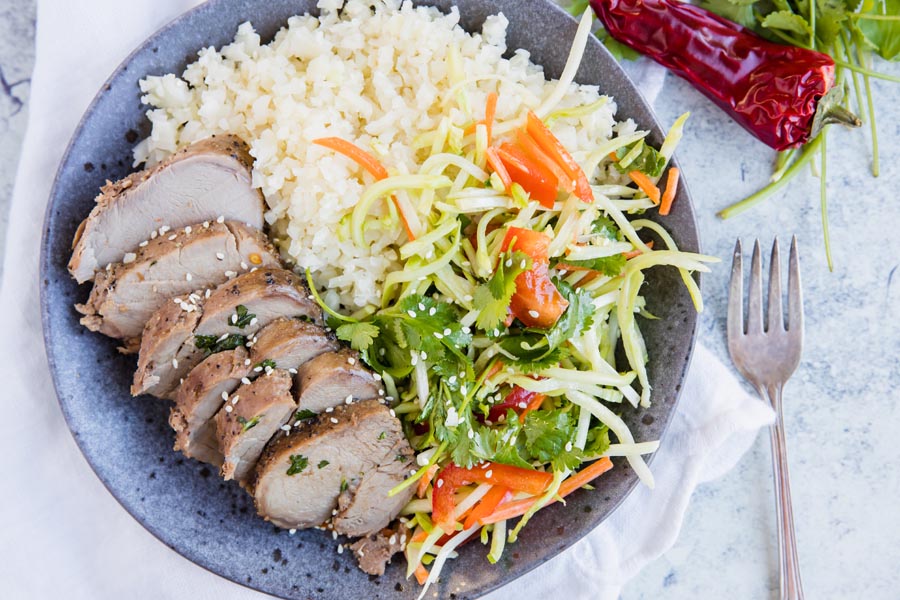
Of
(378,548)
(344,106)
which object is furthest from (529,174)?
(378,548)

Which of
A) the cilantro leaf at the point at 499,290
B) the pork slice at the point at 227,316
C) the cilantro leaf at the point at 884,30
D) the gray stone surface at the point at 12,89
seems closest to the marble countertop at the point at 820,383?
the cilantro leaf at the point at 884,30

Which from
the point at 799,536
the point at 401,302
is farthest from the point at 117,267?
the point at 799,536

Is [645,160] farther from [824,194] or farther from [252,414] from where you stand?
[252,414]

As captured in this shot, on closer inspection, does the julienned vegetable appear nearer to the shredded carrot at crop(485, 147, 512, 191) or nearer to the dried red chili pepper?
the shredded carrot at crop(485, 147, 512, 191)

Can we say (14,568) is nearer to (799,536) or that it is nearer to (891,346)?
(799,536)

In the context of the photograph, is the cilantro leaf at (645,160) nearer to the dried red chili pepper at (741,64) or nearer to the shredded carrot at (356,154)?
the dried red chili pepper at (741,64)

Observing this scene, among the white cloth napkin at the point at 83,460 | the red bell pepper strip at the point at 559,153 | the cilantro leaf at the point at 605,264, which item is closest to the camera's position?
the red bell pepper strip at the point at 559,153
